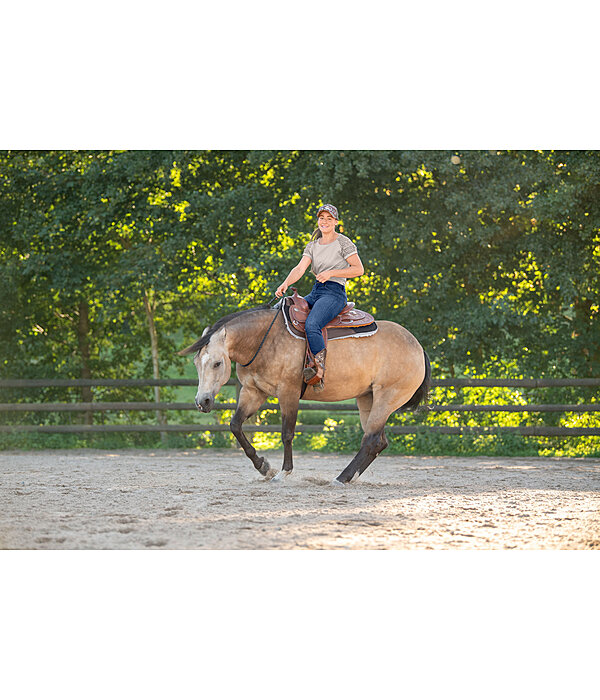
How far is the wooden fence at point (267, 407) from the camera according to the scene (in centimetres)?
1088

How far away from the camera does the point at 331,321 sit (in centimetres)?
696

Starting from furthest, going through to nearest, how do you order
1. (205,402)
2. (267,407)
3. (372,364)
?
1. (267,407)
2. (372,364)
3. (205,402)

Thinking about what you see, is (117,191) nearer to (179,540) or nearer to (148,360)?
(148,360)

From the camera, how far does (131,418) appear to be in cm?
1316

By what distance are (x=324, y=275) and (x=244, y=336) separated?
3.02ft

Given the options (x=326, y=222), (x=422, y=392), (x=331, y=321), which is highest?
→ (x=326, y=222)

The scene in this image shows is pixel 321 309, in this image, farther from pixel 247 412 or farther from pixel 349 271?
pixel 247 412

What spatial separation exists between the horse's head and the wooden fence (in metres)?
3.78

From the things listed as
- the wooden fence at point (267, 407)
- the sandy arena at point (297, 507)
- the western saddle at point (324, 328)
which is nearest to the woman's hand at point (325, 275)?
the western saddle at point (324, 328)

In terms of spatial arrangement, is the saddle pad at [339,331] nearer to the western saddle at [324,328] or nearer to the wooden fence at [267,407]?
the western saddle at [324,328]

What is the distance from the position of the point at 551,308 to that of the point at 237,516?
25.6 feet

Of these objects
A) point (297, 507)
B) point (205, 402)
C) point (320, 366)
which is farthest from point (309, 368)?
point (297, 507)

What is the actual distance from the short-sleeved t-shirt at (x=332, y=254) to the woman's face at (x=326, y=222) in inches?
4.4

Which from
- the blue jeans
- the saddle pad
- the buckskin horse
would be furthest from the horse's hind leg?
the blue jeans
